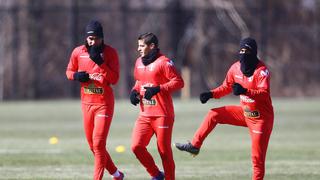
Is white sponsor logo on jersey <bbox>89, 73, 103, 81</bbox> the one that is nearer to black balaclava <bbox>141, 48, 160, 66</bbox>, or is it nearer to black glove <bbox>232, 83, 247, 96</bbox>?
black balaclava <bbox>141, 48, 160, 66</bbox>

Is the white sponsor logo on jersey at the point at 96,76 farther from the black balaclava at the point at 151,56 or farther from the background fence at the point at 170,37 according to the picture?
the background fence at the point at 170,37

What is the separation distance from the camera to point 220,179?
1286cm

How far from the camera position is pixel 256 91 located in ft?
37.2

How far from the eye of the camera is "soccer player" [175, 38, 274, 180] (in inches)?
449

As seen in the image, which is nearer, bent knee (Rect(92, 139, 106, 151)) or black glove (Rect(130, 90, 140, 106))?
black glove (Rect(130, 90, 140, 106))

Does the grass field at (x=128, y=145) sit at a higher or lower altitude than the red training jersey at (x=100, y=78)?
lower

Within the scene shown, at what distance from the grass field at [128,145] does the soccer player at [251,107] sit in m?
1.53

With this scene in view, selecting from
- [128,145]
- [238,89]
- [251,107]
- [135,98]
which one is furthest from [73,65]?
[128,145]

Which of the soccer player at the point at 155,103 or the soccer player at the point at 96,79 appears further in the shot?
the soccer player at the point at 96,79

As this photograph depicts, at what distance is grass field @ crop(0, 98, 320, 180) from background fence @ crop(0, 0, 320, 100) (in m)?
2.73

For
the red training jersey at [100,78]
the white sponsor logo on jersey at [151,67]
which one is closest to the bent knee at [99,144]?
the red training jersey at [100,78]

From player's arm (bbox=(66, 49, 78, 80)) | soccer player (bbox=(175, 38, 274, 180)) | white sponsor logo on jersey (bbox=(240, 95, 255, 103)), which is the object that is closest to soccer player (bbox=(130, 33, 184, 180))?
soccer player (bbox=(175, 38, 274, 180))

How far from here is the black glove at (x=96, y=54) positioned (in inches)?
462

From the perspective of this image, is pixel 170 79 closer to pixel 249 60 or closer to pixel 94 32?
pixel 249 60
